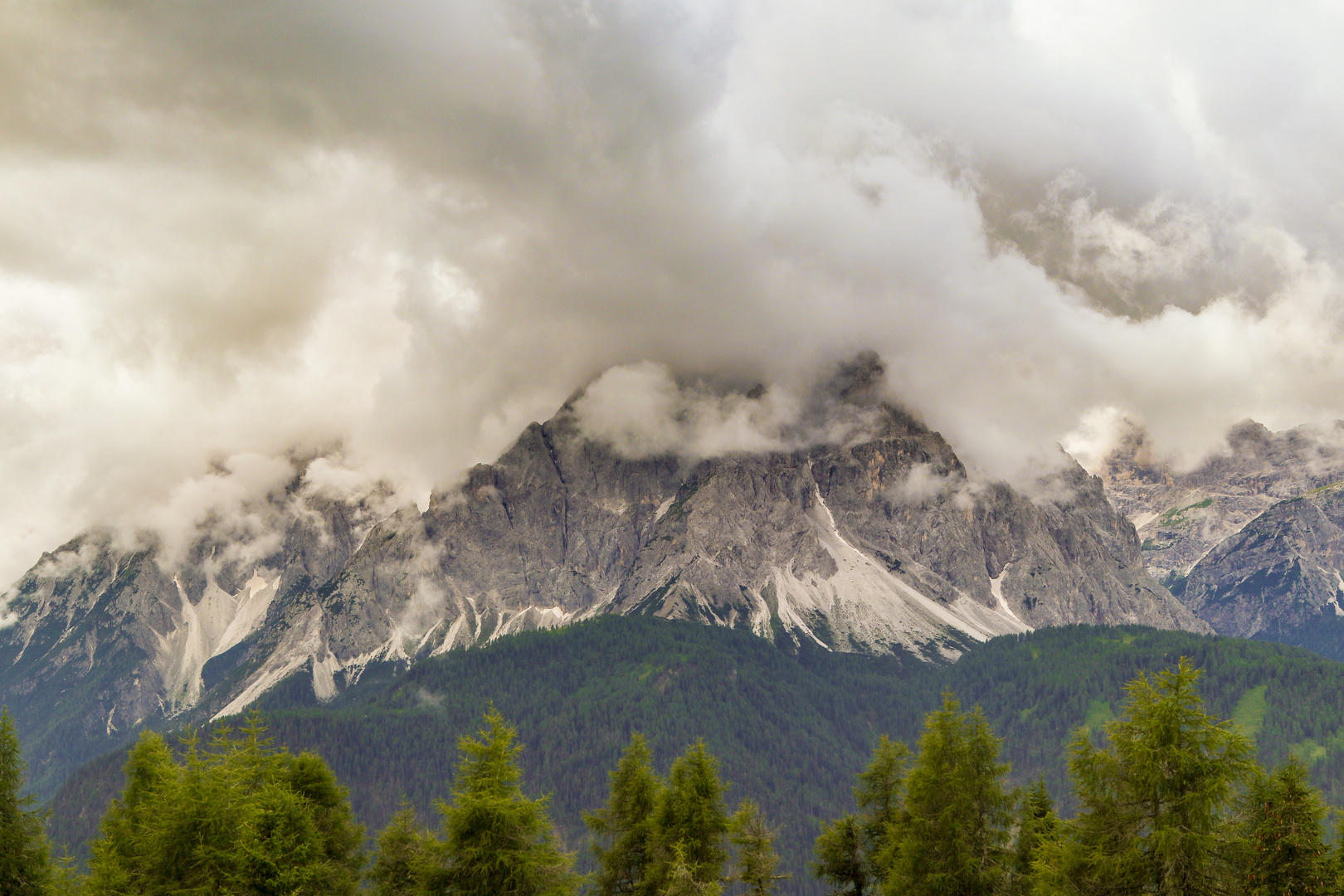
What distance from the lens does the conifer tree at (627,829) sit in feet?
179

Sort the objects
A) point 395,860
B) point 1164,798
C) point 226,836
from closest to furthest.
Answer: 1. point 1164,798
2. point 226,836
3. point 395,860

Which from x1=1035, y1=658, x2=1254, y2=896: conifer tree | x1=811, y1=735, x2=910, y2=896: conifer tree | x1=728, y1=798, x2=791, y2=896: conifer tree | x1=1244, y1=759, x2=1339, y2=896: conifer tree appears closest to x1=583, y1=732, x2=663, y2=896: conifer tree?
x1=728, y1=798, x2=791, y2=896: conifer tree

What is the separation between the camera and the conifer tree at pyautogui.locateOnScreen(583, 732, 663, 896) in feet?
179

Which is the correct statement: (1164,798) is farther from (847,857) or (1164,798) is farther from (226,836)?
(226,836)

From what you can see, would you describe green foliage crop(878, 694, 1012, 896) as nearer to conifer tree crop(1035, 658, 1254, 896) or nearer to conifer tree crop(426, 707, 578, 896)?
conifer tree crop(1035, 658, 1254, 896)

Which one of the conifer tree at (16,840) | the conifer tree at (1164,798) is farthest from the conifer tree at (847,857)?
the conifer tree at (16,840)

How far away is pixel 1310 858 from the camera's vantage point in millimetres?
35219

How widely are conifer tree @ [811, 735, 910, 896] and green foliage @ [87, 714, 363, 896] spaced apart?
23727 millimetres

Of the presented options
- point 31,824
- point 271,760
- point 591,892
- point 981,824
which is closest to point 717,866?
point 591,892

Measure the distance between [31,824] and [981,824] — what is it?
39.5 metres

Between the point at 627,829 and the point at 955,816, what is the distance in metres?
17.1

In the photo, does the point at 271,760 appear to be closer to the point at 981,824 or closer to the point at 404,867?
the point at 404,867

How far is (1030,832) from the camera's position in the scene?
5041 centimetres

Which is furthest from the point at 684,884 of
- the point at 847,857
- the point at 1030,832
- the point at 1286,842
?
the point at 1286,842
